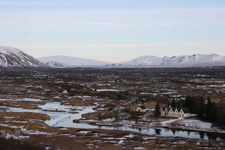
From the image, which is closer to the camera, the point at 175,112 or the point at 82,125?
the point at 82,125

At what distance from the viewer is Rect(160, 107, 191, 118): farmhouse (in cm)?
6250

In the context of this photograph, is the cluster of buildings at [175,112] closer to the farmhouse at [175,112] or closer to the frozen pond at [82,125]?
the farmhouse at [175,112]

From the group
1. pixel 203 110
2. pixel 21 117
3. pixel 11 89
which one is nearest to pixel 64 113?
pixel 21 117

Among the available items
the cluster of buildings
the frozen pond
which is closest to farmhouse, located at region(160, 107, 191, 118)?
the cluster of buildings

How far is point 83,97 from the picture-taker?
10012cm

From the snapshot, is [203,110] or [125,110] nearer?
[203,110]

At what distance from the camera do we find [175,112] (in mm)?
63719

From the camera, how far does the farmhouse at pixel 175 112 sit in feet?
205

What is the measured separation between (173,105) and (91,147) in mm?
30695

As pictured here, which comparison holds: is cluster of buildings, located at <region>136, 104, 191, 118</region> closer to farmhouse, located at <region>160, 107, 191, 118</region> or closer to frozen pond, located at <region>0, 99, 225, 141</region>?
farmhouse, located at <region>160, 107, 191, 118</region>

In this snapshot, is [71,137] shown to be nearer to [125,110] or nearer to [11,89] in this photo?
[125,110]

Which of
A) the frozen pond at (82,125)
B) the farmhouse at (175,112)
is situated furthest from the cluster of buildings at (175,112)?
the frozen pond at (82,125)

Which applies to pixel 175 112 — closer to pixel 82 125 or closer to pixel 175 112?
pixel 175 112

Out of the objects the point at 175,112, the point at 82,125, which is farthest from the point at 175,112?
the point at 82,125
